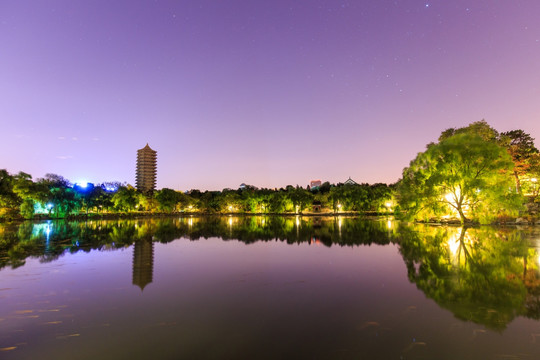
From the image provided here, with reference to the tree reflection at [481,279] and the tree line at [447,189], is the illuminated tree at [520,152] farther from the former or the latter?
the tree reflection at [481,279]

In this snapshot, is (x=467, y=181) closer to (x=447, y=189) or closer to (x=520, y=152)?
(x=447, y=189)

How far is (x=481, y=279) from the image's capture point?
10.5 metres

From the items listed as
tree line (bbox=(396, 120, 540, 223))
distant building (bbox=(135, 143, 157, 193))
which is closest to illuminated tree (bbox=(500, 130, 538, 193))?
tree line (bbox=(396, 120, 540, 223))

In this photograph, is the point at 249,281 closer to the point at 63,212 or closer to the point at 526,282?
the point at 526,282

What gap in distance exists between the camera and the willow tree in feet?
93.1

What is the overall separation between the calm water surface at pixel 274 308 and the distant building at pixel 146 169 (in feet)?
504

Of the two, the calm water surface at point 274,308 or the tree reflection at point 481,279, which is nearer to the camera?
the calm water surface at point 274,308

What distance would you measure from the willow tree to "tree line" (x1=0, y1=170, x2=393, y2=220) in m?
51.4

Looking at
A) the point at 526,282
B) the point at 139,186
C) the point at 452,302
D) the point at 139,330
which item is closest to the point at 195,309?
the point at 139,330

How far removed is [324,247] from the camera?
20438 mm

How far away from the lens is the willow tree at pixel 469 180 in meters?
28.4

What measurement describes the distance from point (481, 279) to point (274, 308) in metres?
7.74

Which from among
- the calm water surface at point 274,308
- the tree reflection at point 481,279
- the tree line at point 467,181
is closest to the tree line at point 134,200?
the calm water surface at point 274,308

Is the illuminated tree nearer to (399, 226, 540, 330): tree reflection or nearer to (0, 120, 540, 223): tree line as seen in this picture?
(0, 120, 540, 223): tree line
